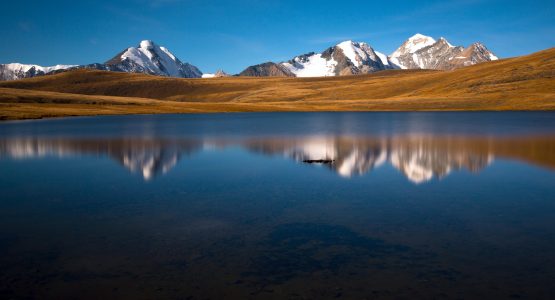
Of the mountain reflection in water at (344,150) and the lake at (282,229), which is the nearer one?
the lake at (282,229)

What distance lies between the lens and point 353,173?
85.8 ft

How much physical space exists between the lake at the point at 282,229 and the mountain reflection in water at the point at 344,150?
0.44m

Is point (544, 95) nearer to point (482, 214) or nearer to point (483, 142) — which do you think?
point (483, 142)

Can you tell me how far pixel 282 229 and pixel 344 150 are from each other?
23.1 metres

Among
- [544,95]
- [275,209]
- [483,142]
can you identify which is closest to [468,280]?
[275,209]

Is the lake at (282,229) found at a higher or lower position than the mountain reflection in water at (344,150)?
lower

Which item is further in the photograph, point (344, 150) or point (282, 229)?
point (344, 150)

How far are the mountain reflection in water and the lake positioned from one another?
0.44 m

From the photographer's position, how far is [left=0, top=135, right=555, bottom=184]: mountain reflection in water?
2859cm

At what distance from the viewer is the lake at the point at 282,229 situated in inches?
420

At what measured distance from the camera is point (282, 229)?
15.1m

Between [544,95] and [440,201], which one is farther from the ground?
[544,95]

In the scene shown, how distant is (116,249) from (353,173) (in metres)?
15.6

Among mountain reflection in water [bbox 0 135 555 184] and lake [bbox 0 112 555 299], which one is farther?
mountain reflection in water [bbox 0 135 555 184]
